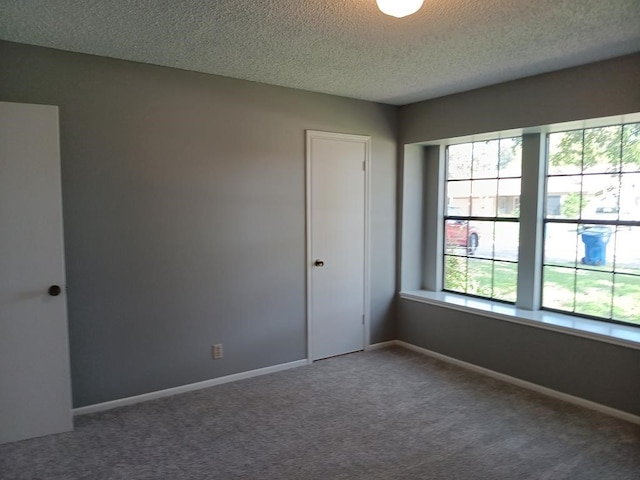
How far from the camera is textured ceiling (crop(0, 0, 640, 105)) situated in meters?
2.22

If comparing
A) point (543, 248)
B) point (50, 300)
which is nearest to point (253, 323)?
point (50, 300)

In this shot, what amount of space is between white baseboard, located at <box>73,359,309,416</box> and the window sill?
1480 mm

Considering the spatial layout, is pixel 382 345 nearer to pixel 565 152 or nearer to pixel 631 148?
pixel 565 152

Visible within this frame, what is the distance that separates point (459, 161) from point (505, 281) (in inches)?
51.1

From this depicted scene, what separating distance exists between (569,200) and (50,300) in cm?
393

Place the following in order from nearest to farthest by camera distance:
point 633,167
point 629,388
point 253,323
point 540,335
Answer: point 629,388, point 633,167, point 540,335, point 253,323

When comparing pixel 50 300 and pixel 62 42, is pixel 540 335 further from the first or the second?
pixel 62 42

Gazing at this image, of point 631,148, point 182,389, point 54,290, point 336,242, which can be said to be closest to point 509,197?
point 631,148

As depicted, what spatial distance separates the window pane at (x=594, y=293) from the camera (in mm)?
3379

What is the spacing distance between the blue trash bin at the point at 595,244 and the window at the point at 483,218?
1.87 feet

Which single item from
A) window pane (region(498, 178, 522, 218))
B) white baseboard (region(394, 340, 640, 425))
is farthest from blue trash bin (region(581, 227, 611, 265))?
white baseboard (region(394, 340, 640, 425))

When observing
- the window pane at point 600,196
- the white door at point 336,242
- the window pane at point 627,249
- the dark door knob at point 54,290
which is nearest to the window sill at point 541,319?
the window pane at point 627,249

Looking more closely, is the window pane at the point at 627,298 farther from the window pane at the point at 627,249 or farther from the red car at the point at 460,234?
the red car at the point at 460,234

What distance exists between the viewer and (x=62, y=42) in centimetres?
273
